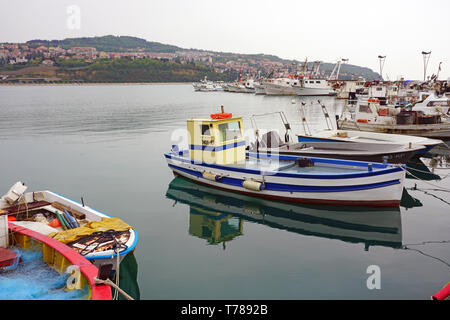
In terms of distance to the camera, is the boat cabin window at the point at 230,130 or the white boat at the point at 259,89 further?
the white boat at the point at 259,89

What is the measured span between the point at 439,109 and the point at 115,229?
91.3 ft

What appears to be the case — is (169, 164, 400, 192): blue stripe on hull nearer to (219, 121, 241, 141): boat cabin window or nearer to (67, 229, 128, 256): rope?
(219, 121, 241, 141): boat cabin window

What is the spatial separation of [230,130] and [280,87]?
267 feet

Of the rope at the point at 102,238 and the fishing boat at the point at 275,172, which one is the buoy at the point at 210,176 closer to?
the fishing boat at the point at 275,172

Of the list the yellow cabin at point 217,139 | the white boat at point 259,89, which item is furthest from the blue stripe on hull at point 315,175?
the white boat at point 259,89

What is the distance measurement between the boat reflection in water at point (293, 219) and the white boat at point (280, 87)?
264 ft

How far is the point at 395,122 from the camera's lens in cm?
2352

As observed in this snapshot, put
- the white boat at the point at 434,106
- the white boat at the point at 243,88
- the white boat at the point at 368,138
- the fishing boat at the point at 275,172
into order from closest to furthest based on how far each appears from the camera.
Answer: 1. the fishing boat at the point at 275,172
2. the white boat at the point at 368,138
3. the white boat at the point at 434,106
4. the white boat at the point at 243,88

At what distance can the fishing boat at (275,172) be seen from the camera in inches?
425

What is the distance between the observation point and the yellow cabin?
1260 cm
